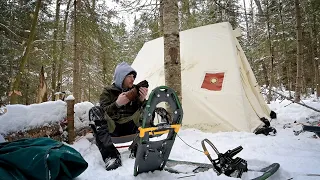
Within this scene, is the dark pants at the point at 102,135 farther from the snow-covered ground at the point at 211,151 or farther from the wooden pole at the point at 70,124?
the wooden pole at the point at 70,124

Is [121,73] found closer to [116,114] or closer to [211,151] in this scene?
[116,114]

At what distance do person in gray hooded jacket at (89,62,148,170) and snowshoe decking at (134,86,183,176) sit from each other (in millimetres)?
471

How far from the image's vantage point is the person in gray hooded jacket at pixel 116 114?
261 centimetres

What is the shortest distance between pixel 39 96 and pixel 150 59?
3.09 meters

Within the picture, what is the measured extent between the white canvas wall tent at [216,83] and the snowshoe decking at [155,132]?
9.56ft

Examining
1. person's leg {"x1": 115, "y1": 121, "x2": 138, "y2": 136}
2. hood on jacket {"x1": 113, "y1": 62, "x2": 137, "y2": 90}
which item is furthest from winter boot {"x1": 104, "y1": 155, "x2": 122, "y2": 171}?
hood on jacket {"x1": 113, "y1": 62, "x2": 137, "y2": 90}

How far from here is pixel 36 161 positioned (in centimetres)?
159

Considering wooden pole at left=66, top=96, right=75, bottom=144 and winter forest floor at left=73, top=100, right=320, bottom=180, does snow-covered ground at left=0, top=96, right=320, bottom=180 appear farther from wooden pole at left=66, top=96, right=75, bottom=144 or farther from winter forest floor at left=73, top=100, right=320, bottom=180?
wooden pole at left=66, top=96, right=75, bottom=144

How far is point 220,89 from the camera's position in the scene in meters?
5.29

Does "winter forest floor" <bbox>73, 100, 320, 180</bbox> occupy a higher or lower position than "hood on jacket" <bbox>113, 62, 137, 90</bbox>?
lower

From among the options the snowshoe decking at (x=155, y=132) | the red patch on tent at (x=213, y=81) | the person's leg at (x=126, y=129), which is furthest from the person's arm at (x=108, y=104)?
the red patch on tent at (x=213, y=81)

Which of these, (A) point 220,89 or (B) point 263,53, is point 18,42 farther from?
(B) point 263,53

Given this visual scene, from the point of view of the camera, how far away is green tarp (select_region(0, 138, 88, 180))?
5.10 feet

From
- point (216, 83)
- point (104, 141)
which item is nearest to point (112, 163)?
point (104, 141)
